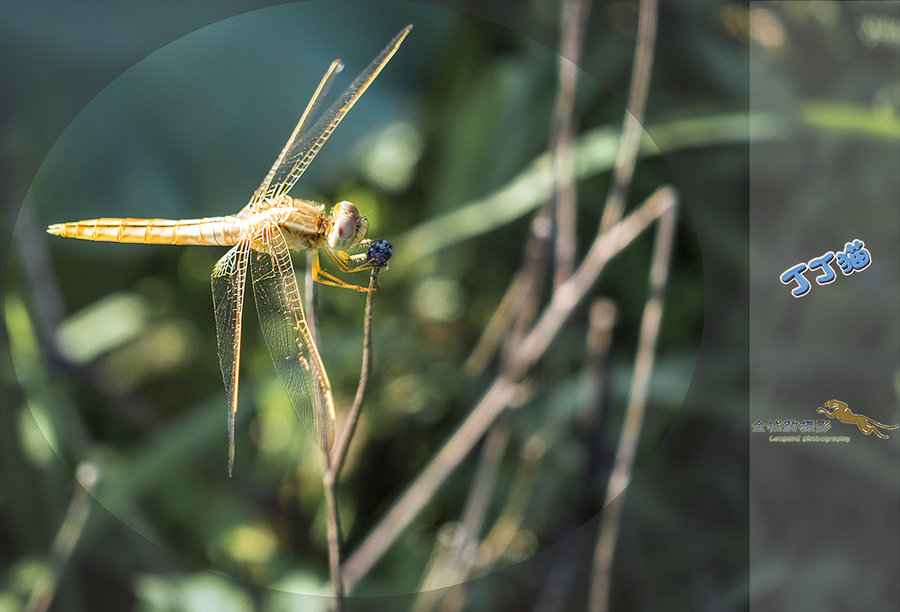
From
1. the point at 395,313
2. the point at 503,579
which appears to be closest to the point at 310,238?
the point at 395,313

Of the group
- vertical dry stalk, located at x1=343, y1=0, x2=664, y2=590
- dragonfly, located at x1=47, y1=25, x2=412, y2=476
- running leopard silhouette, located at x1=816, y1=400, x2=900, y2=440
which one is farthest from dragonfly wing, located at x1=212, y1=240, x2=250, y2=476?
running leopard silhouette, located at x1=816, y1=400, x2=900, y2=440

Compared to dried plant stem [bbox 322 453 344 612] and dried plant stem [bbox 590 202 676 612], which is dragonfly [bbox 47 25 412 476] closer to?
dried plant stem [bbox 322 453 344 612]

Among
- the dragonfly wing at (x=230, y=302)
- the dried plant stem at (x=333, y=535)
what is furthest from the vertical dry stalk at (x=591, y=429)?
the dragonfly wing at (x=230, y=302)

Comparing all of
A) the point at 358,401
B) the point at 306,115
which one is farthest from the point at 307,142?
the point at 358,401

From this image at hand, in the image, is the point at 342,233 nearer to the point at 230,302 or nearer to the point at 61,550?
the point at 230,302

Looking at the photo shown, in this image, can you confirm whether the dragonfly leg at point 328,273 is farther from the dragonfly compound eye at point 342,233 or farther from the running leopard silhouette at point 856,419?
the running leopard silhouette at point 856,419

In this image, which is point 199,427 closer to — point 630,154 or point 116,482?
point 116,482
